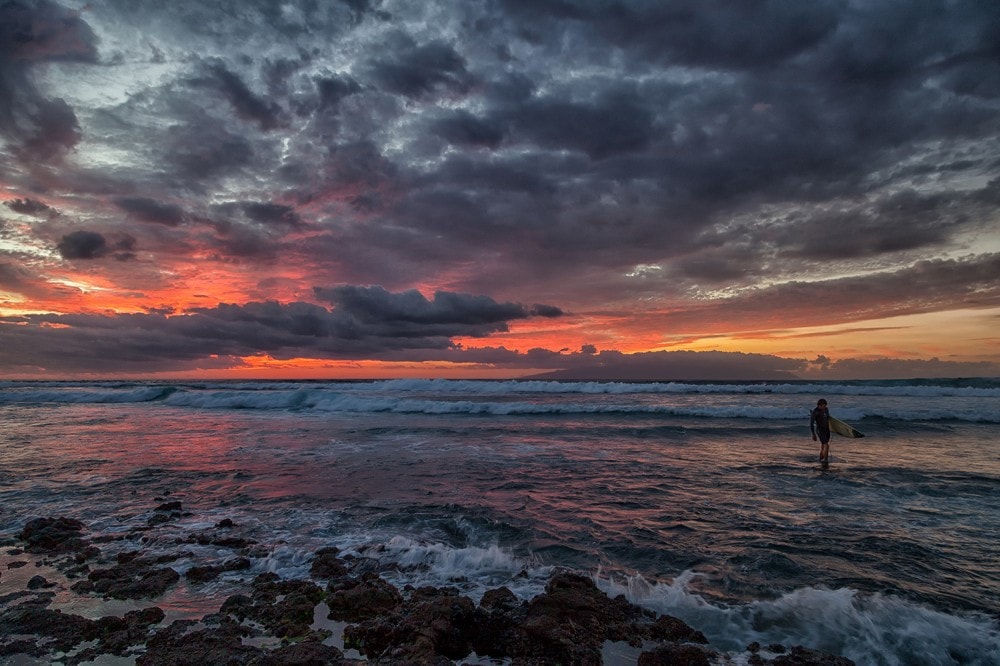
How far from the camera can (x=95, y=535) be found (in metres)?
8.16

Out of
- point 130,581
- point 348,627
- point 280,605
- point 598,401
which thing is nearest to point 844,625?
point 348,627

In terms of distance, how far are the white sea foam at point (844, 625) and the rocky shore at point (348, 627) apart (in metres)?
0.33

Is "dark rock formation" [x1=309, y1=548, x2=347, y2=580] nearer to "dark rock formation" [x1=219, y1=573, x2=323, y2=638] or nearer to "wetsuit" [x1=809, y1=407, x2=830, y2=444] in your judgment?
"dark rock formation" [x1=219, y1=573, x2=323, y2=638]

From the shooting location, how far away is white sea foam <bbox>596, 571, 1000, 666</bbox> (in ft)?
15.9

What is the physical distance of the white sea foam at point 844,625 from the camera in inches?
191

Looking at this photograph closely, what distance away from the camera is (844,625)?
17.4ft

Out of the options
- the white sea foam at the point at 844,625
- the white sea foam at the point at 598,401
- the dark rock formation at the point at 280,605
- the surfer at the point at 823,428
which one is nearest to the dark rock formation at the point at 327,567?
the dark rock formation at the point at 280,605

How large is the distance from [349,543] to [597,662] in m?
4.80

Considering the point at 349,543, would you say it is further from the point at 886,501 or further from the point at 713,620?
the point at 886,501

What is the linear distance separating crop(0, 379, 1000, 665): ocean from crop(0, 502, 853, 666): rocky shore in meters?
0.32

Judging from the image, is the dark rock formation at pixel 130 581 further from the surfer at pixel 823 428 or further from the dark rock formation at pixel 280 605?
the surfer at pixel 823 428

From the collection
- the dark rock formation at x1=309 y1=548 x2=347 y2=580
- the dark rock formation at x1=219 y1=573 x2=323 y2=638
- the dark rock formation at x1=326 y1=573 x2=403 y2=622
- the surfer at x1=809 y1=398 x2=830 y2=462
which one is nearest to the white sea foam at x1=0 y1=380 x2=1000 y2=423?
the surfer at x1=809 y1=398 x2=830 y2=462

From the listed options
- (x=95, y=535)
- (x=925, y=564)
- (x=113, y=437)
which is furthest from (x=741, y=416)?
(x=113, y=437)

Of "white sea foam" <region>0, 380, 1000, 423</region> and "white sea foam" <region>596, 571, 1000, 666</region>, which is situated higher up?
"white sea foam" <region>596, 571, 1000, 666</region>
